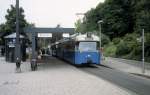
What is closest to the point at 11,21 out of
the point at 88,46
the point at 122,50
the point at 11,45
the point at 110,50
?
the point at 110,50

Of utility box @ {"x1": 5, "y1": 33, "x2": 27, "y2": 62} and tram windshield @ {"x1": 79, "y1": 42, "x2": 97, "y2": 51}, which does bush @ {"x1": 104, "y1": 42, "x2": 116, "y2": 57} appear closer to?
utility box @ {"x1": 5, "y1": 33, "x2": 27, "y2": 62}

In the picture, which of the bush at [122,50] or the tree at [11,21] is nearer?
the bush at [122,50]

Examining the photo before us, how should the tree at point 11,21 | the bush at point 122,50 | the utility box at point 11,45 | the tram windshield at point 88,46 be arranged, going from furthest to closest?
the tree at point 11,21, the bush at point 122,50, the utility box at point 11,45, the tram windshield at point 88,46

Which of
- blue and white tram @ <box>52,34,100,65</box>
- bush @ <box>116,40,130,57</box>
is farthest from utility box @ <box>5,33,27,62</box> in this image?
bush @ <box>116,40,130,57</box>

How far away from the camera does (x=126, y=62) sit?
47812mm

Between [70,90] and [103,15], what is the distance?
225ft

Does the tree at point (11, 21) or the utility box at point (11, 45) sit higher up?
the tree at point (11, 21)

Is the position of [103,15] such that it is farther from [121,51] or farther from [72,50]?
[72,50]

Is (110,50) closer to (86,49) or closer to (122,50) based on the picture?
(122,50)

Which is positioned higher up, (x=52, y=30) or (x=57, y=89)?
(x=52, y=30)

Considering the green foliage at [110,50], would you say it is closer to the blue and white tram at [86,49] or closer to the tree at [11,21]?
the tree at [11,21]

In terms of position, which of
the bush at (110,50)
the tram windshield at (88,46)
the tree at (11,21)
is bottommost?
the bush at (110,50)

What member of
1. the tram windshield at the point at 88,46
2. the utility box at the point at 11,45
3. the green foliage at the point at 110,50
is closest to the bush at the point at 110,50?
the green foliage at the point at 110,50

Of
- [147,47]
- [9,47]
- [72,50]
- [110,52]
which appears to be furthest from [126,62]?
[110,52]
